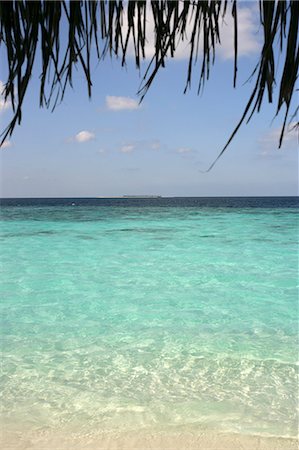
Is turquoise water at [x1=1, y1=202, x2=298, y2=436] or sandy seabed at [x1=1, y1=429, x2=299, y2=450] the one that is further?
turquoise water at [x1=1, y1=202, x2=298, y2=436]

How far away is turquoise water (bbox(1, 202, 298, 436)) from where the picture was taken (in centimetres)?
286

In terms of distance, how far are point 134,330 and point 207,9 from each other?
3.94 meters

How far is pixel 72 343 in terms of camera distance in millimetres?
4215

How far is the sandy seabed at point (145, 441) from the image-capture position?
2.46 metres

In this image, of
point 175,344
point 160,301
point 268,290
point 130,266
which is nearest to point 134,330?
point 175,344

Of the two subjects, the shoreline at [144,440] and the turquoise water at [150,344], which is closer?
the shoreline at [144,440]

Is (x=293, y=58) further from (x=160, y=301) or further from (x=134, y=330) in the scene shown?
(x=160, y=301)

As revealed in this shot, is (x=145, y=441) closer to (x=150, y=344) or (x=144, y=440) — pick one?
(x=144, y=440)

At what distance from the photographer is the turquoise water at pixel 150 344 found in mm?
2855

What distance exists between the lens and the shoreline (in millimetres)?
2455

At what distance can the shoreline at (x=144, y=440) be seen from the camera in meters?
2.46

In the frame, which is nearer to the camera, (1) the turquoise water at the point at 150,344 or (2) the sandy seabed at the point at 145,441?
(2) the sandy seabed at the point at 145,441

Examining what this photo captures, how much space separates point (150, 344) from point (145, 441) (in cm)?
168

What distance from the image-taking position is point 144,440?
2.52 metres
